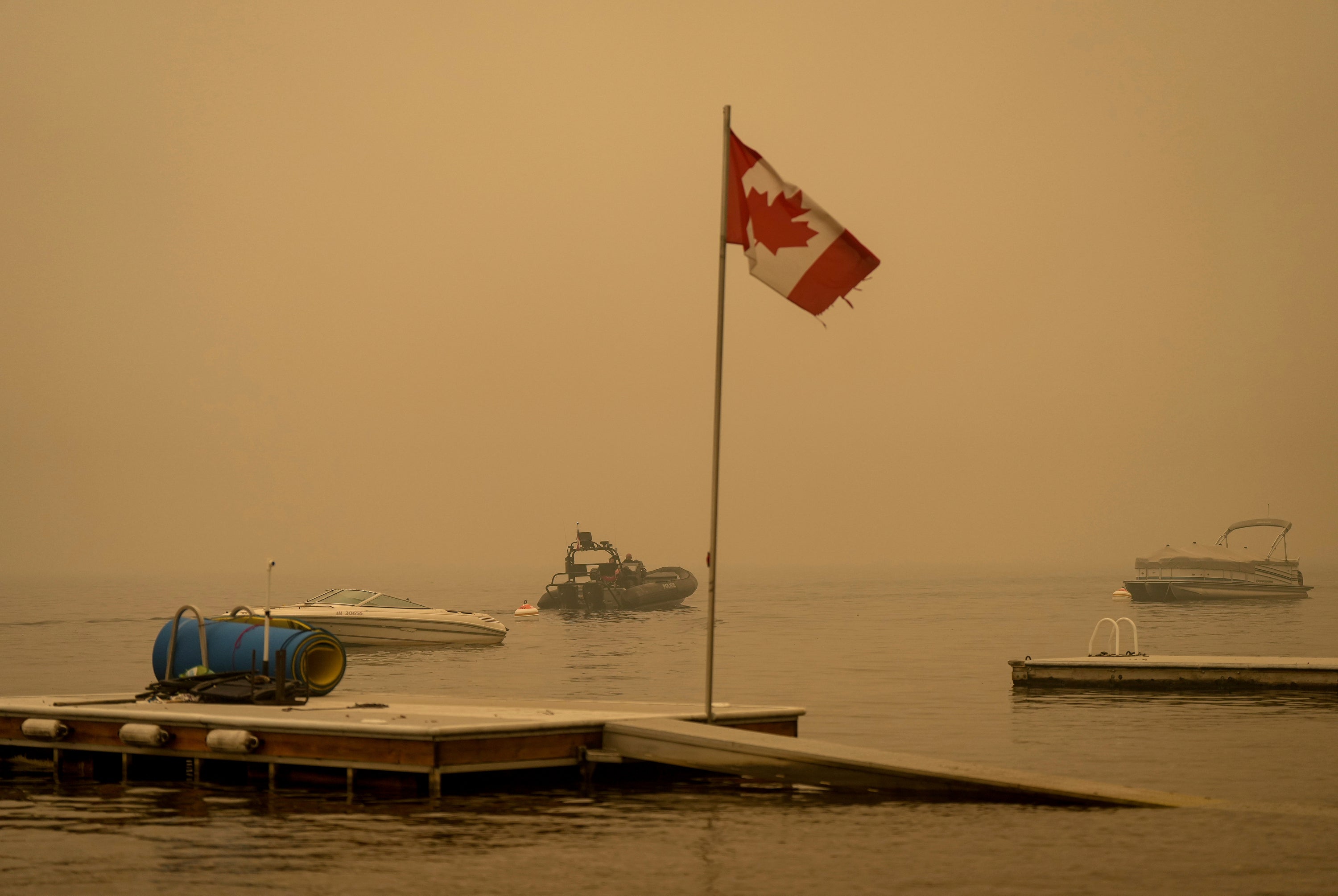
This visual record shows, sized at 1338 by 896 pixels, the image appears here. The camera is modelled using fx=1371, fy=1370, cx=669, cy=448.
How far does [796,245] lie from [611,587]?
2715 inches

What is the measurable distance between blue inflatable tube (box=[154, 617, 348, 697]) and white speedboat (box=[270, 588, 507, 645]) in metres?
29.5

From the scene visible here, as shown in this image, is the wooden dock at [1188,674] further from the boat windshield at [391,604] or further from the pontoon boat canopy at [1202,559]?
the pontoon boat canopy at [1202,559]

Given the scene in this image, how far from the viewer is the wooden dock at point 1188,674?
33.3 metres

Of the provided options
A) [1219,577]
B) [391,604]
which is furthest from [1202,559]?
[391,604]

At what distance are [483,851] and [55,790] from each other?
7536 millimetres

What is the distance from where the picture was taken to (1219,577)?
113 metres

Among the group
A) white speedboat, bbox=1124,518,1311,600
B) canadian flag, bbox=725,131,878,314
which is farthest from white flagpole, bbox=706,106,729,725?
white speedboat, bbox=1124,518,1311,600

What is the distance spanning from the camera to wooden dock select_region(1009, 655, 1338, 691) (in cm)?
3334

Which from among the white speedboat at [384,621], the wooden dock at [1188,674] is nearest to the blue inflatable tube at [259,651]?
the wooden dock at [1188,674]

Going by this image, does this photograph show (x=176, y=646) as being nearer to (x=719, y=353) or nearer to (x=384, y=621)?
(x=719, y=353)

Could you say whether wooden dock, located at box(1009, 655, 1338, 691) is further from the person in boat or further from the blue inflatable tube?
the person in boat

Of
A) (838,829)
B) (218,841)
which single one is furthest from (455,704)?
(838,829)

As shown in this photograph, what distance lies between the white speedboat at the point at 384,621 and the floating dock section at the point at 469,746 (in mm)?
32202

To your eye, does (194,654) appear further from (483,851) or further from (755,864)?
(755,864)
